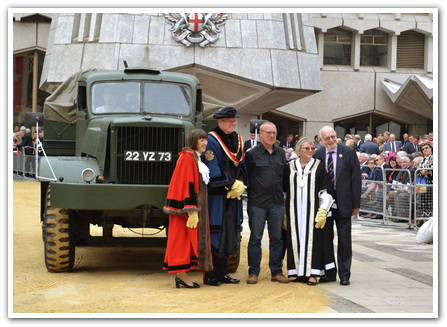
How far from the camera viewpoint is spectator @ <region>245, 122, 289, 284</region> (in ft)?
34.0

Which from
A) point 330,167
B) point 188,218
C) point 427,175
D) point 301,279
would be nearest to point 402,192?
point 427,175

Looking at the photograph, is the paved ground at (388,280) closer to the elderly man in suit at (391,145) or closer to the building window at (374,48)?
the elderly man in suit at (391,145)

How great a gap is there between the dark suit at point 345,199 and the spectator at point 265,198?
0.64m

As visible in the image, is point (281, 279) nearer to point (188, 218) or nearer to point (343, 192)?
point (343, 192)

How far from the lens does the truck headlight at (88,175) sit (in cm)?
1046

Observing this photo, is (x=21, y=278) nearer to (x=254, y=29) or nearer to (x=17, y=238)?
(x=17, y=238)

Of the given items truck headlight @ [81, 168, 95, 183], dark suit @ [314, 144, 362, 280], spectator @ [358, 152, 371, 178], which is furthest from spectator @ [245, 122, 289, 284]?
spectator @ [358, 152, 371, 178]

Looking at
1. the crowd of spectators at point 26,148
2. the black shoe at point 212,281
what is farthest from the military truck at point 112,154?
the crowd of spectators at point 26,148

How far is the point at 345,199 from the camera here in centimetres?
1035

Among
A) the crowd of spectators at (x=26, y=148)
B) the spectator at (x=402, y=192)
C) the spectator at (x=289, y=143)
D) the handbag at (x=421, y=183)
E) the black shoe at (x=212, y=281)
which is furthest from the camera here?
the spectator at (x=289, y=143)

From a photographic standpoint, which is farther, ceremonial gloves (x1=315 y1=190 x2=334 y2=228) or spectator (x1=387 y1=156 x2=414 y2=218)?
spectator (x1=387 y1=156 x2=414 y2=218)

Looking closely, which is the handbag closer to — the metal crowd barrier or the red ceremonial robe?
the metal crowd barrier

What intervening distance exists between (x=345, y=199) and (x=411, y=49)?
30288mm
